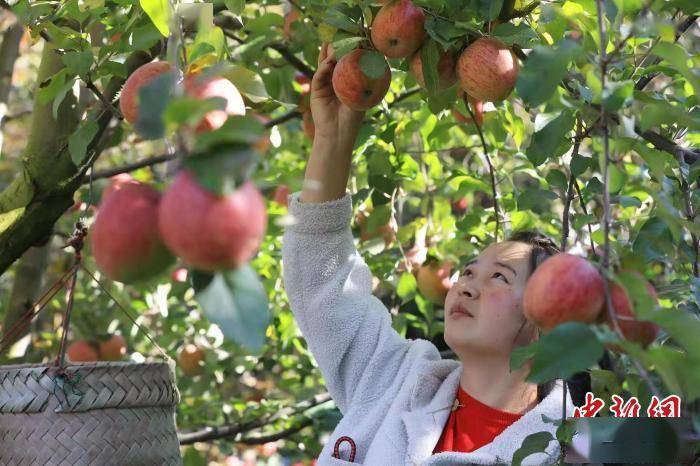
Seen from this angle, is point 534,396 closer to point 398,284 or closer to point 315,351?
point 315,351

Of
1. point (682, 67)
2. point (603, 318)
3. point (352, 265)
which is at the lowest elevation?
point (352, 265)

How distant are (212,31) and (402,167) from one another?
114cm

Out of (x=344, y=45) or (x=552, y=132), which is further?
(x=344, y=45)

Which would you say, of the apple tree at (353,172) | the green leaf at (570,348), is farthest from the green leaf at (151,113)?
the green leaf at (570,348)

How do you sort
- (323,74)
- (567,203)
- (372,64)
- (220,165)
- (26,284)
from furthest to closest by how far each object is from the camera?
(26,284) < (323,74) < (372,64) < (567,203) < (220,165)

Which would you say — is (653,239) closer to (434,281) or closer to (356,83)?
(356,83)

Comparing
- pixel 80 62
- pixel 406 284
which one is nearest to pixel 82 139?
pixel 80 62

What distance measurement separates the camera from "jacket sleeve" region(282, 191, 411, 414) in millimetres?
1580

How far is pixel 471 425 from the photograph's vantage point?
1.56 meters

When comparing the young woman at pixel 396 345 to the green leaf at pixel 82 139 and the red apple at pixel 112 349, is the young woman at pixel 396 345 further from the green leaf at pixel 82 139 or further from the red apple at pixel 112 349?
the red apple at pixel 112 349

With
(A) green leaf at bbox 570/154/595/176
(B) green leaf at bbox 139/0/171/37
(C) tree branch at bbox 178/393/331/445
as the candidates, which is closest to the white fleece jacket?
(A) green leaf at bbox 570/154/595/176

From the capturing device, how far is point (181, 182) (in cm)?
53

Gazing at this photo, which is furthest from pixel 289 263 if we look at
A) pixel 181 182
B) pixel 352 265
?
pixel 181 182

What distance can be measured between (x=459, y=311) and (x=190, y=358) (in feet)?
4.11
